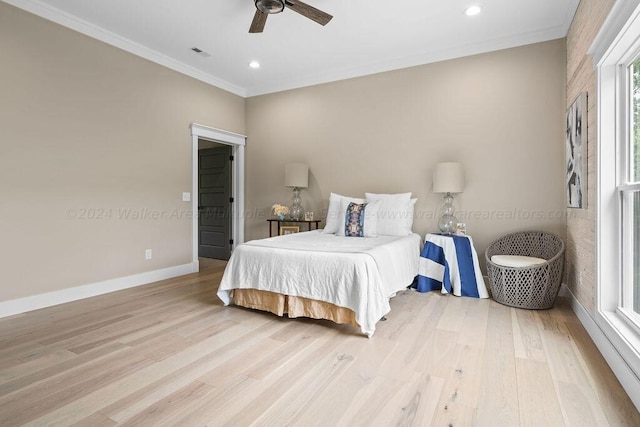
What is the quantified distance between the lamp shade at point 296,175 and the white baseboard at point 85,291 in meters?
1.89

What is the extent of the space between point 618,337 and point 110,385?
290 centimetres

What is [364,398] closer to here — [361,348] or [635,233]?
[361,348]

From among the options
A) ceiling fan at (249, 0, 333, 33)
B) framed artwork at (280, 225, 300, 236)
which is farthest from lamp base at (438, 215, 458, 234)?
ceiling fan at (249, 0, 333, 33)

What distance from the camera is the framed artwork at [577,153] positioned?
9.00 feet

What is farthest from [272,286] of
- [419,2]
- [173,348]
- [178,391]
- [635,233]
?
[419,2]

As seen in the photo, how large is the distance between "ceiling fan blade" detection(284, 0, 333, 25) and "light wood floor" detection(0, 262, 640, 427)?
2599 millimetres

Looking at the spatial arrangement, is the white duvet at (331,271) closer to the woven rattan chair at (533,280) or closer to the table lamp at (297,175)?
the woven rattan chair at (533,280)

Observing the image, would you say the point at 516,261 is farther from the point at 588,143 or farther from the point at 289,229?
the point at 289,229

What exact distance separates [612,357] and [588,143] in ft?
5.28

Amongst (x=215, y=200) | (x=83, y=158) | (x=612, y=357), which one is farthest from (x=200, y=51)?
(x=612, y=357)

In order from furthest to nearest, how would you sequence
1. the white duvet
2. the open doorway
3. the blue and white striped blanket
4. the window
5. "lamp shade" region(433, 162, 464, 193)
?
1. the open doorway
2. "lamp shade" region(433, 162, 464, 193)
3. the blue and white striped blanket
4. the white duvet
5. the window

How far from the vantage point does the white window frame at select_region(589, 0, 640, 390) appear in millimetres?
2168

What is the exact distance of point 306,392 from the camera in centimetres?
181

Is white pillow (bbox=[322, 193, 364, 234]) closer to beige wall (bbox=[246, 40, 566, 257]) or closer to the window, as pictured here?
beige wall (bbox=[246, 40, 566, 257])
